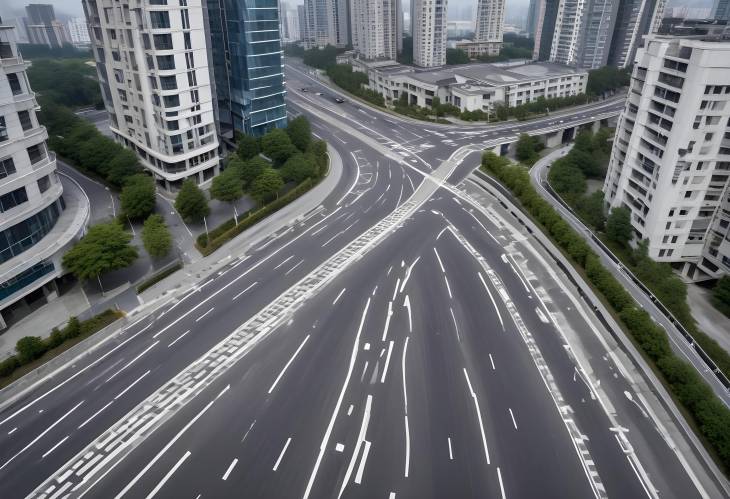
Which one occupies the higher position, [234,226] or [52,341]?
[234,226]

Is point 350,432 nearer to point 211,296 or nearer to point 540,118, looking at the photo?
point 211,296

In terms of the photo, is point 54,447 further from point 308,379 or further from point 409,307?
point 409,307

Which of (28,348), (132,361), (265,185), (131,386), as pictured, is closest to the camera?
(131,386)

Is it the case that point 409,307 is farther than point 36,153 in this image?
No

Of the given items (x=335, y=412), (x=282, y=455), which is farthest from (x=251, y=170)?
(x=282, y=455)

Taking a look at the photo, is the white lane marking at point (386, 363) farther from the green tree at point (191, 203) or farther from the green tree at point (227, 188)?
the green tree at point (191, 203)

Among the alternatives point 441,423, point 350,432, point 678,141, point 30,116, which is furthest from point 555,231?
point 30,116

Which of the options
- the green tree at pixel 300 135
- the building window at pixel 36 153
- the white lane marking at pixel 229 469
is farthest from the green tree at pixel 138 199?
the white lane marking at pixel 229 469

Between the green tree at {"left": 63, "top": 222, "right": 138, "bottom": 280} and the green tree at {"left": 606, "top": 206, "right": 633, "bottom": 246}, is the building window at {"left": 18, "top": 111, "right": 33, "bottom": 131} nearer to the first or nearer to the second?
the green tree at {"left": 63, "top": 222, "right": 138, "bottom": 280}

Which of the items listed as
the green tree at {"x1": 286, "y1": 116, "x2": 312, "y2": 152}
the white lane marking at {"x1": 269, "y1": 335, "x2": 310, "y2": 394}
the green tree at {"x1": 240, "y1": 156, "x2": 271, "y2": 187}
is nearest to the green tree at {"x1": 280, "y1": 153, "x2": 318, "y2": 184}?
the green tree at {"x1": 240, "y1": 156, "x2": 271, "y2": 187}
